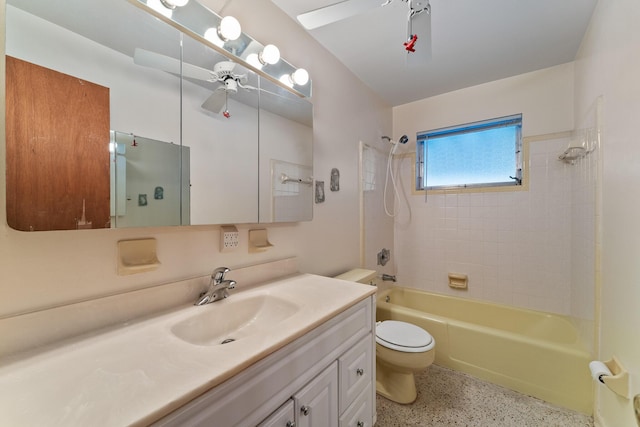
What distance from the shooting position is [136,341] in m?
0.73

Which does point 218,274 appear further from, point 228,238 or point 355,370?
point 355,370

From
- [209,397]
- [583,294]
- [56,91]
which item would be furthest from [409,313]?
[56,91]

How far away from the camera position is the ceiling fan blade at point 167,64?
0.92 m

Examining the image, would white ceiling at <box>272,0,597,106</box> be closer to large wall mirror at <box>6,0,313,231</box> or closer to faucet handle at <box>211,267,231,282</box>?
large wall mirror at <box>6,0,313,231</box>

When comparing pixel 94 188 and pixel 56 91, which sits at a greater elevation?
pixel 56 91

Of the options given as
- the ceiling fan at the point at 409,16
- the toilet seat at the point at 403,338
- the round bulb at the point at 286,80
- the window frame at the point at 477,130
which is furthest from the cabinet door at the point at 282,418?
the window frame at the point at 477,130

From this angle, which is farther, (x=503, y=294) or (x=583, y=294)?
(x=503, y=294)

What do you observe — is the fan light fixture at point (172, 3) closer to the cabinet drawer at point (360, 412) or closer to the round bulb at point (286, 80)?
the round bulb at point (286, 80)

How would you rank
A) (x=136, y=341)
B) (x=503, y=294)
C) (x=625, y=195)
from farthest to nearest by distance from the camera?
1. (x=503, y=294)
2. (x=625, y=195)
3. (x=136, y=341)

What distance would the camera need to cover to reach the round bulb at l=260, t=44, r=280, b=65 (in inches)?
49.9

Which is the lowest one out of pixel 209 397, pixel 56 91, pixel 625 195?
pixel 209 397

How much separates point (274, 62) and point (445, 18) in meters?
1.05

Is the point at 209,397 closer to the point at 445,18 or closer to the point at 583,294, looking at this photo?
the point at 445,18

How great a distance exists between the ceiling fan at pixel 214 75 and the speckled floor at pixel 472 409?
75.4 inches
